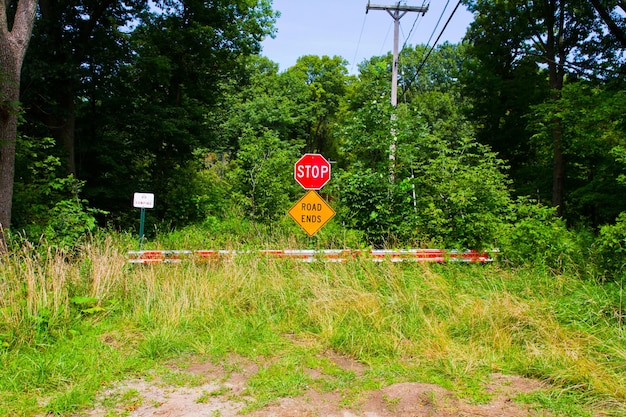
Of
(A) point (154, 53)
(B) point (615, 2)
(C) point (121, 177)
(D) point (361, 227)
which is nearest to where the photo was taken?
(D) point (361, 227)

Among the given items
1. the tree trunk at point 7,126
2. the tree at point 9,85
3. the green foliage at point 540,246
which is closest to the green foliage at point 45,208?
the tree trunk at point 7,126

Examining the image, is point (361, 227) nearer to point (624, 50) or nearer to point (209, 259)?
point (209, 259)

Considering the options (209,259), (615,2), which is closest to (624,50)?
(615,2)

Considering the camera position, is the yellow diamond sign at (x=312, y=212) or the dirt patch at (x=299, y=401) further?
the yellow diamond sign at (x=312, y=212)

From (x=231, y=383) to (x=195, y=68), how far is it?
17.8m

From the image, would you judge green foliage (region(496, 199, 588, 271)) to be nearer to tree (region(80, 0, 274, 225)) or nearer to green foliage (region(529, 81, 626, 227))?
green foliage (region(529, 81, 626, 227))

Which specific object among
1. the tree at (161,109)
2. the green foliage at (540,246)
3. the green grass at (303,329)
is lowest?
the green grass at (303,329)

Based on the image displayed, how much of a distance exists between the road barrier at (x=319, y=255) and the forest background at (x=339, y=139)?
0.44 meters

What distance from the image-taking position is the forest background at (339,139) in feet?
31.3

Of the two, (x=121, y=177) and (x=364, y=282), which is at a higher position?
(x=121, y=177)

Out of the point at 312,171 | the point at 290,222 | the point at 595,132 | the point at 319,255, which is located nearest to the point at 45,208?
the point at 290,222

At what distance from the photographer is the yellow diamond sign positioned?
8.79m

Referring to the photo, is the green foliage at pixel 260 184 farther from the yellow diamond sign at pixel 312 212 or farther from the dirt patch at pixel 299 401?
the dirt patch at pixel 299 401

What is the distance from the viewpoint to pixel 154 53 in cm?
1644
